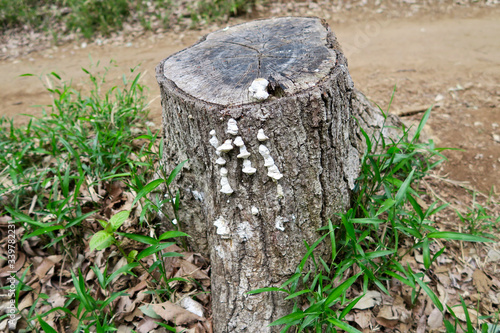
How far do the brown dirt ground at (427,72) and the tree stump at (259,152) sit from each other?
102 centimetres

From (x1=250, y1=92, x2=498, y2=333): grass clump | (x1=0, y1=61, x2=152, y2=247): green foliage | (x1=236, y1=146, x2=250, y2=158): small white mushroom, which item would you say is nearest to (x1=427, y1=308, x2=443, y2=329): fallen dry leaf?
(x1=250, y1=92, x2=498, y2=333): grass clump

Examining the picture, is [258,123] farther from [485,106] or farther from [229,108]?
[485,106]

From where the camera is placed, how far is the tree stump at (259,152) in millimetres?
1444

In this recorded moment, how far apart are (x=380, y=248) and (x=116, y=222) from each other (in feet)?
4.47

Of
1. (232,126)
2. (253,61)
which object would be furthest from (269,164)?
(253,61)

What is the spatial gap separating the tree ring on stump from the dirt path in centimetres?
142

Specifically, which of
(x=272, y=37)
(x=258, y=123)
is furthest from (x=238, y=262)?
(x=272, y=37)

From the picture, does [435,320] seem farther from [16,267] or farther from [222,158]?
[16,267]

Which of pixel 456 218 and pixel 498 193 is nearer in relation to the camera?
pixel 456 218

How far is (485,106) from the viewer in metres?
3.41

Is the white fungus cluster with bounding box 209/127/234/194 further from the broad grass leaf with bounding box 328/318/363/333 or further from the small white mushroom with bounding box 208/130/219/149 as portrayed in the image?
the broad grass leaf with bounding box 328/318/363/333

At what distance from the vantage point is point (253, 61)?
1.72m

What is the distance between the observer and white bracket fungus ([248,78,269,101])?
1420mm

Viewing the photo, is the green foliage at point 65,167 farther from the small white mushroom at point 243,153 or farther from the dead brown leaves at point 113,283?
the small white mushroom at point 243,153
